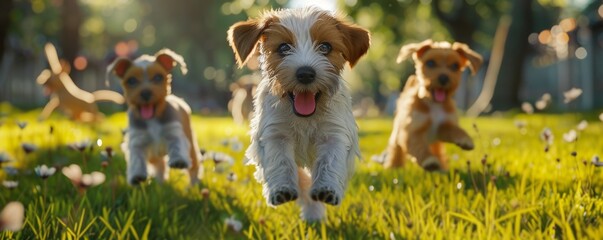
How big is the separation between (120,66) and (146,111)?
0.50m

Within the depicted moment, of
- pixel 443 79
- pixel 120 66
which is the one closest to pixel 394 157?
pixel 443 79

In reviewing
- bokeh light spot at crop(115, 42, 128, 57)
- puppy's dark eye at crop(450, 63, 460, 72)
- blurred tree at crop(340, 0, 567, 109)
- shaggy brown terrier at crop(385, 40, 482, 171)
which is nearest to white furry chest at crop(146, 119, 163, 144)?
shaggy brown terrier at crop(385, 40, 482, 171)

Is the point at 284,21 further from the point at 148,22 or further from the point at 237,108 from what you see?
the point at 148,22

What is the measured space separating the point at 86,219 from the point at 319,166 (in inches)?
61.9

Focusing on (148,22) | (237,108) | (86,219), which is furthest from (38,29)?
(86,219)

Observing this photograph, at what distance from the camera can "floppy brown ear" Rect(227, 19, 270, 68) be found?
372cm

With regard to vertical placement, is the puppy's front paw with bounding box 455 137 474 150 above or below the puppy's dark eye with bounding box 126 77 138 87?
below

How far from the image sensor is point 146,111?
5375 mm

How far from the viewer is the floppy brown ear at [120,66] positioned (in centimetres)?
545

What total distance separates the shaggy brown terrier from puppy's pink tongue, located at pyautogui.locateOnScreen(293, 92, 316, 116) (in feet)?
7.42

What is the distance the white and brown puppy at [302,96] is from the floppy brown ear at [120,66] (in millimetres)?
1979

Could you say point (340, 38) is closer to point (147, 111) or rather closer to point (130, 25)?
point (147, 111)

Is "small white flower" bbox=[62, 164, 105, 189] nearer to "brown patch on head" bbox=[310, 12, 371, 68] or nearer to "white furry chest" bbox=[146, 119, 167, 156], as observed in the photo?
"brown patch on head" bbox=[310, 12, 371, 68]

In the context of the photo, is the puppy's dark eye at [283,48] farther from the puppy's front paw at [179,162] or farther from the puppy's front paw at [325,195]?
the puppy's front paw at [179,162]
